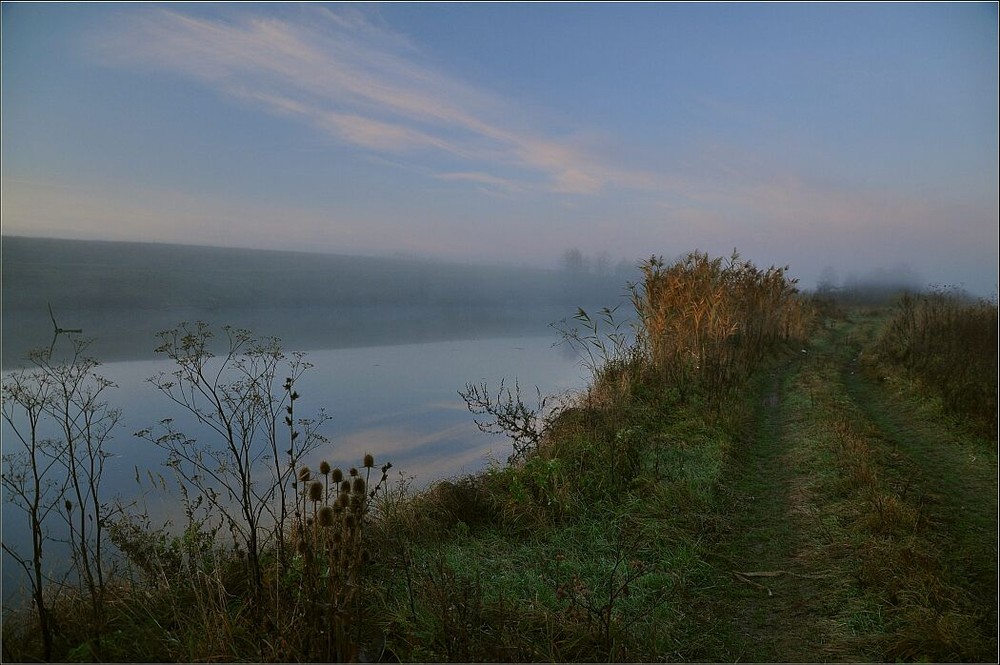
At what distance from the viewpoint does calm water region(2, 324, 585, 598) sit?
214 inches

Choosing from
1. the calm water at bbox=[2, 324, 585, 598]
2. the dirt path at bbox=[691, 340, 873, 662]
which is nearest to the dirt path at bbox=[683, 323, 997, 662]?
the dirt path at bbox=[691, 340, 873, 662]

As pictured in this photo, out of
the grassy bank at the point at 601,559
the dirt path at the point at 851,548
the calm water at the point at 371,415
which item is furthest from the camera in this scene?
the calm water at the point at 371,415

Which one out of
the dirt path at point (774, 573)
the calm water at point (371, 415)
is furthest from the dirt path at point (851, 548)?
the calm water at point (371, 415)

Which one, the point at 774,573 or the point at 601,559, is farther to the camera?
the point at 601,559

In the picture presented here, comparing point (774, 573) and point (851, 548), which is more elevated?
point (851, 548)

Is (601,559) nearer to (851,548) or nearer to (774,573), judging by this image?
(774,573)

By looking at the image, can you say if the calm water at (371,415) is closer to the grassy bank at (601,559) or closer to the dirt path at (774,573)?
the grassy bank at (601,559)

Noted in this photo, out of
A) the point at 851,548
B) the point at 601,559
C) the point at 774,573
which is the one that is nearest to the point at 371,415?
the point at 601,559

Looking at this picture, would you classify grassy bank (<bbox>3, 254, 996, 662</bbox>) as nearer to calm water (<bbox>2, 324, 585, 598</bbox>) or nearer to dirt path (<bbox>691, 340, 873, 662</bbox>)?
dirt path (<bbox>691, 340, 873, 662</bbox>)

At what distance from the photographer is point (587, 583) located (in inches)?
150

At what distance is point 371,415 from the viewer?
7082mm

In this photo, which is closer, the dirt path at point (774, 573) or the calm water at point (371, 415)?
the dirt path at point (774, 573)

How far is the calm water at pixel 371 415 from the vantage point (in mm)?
5440

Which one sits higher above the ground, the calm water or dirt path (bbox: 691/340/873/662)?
the calm water
